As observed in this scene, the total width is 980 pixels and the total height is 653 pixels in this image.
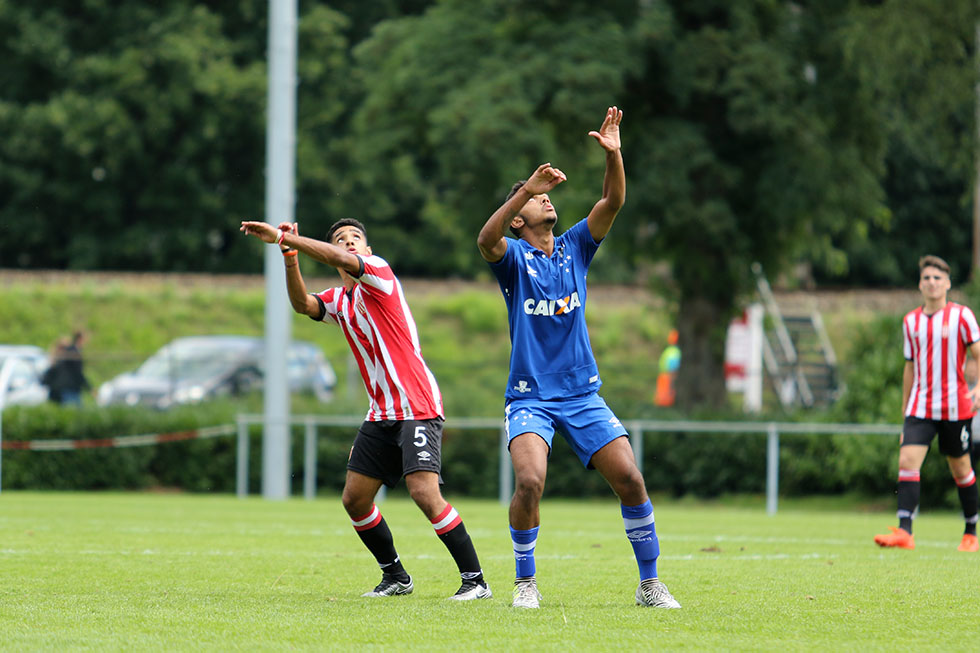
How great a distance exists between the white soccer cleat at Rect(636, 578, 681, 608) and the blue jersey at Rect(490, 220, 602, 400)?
1.02 metres

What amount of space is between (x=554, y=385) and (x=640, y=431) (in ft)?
42.4

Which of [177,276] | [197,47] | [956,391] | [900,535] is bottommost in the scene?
[900,535]

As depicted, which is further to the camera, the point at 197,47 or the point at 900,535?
the point at 197,47

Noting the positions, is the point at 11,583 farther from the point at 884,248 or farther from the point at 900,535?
the point at 884,248

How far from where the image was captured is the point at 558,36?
21.7m

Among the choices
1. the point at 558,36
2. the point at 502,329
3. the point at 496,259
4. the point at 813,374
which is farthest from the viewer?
the point at 502,329

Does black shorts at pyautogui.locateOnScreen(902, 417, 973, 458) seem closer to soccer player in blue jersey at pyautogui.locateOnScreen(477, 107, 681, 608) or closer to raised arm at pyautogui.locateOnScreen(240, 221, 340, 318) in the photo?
soccer player in blue jersey at pyautogui.locateOnScreen(477, 107, 681, 608)

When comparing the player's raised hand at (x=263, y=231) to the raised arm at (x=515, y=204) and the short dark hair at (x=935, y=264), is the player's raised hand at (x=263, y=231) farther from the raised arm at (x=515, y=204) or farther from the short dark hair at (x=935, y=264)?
the short dark hair at (x=935, y=264)

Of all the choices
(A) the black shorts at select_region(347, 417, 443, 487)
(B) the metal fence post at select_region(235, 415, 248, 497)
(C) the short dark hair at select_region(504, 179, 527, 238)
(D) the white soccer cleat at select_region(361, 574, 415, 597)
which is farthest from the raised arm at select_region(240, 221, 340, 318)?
(B) the metal fence post at select_region(235, 415, 248, 497)

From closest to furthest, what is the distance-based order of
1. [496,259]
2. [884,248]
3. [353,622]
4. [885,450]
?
[353,622], [496,259], [885,450], [884,248]

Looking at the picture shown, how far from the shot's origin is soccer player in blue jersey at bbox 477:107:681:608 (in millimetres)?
6934

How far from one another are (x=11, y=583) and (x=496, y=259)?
10.9ft

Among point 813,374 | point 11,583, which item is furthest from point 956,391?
point 813,374

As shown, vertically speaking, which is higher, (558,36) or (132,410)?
(558,36)
